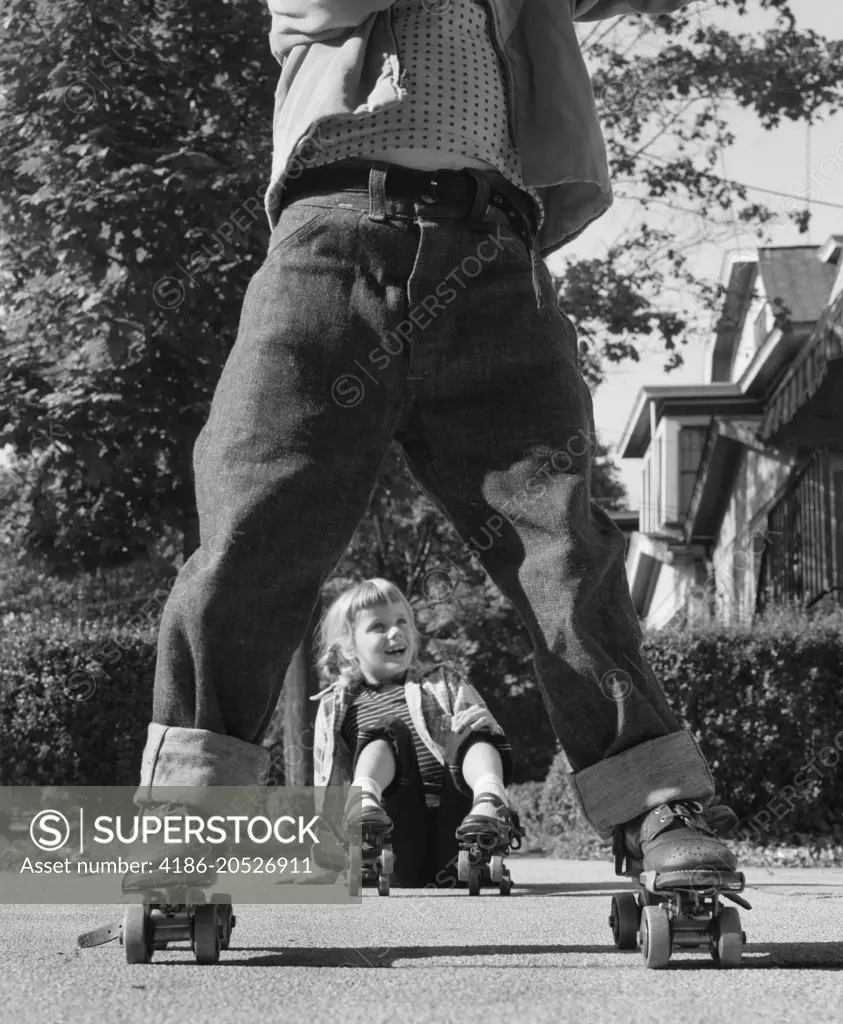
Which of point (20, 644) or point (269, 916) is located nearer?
point (269, 916)

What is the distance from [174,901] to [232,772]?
0.23 metres

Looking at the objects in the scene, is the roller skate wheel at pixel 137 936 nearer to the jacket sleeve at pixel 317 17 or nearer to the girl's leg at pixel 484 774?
the jacket sleeve at pixel 317 17

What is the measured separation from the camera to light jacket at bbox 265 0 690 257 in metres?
2.69

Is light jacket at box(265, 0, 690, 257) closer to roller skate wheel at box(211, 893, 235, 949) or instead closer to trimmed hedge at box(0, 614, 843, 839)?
roller skate wheel at box(211, 893, 235, 949)

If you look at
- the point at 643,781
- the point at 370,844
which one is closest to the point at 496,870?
the point at 370,844

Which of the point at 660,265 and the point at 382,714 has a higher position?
the point at 660,265

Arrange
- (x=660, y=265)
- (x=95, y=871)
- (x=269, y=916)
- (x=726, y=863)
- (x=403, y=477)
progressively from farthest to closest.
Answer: (x=660, y=265) → (x=403, y=477) → (x=95, y=871) → (x=269, y=916) → (x=726, y=863)

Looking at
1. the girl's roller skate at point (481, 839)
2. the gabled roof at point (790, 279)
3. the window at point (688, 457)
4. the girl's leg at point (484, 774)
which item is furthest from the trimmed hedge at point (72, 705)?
the window at point (688, 457)

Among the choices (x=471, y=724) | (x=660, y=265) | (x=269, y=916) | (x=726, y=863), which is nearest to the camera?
(x=726, y=863)

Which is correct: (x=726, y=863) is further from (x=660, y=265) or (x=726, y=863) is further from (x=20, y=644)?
(x=660, y=265)

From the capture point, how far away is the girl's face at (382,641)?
563 centimetres

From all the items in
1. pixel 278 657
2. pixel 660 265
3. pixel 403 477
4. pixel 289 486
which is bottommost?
pixel 278 657

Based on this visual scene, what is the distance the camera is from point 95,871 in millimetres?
6527

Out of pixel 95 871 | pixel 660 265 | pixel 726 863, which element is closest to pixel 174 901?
pixel 726 863
